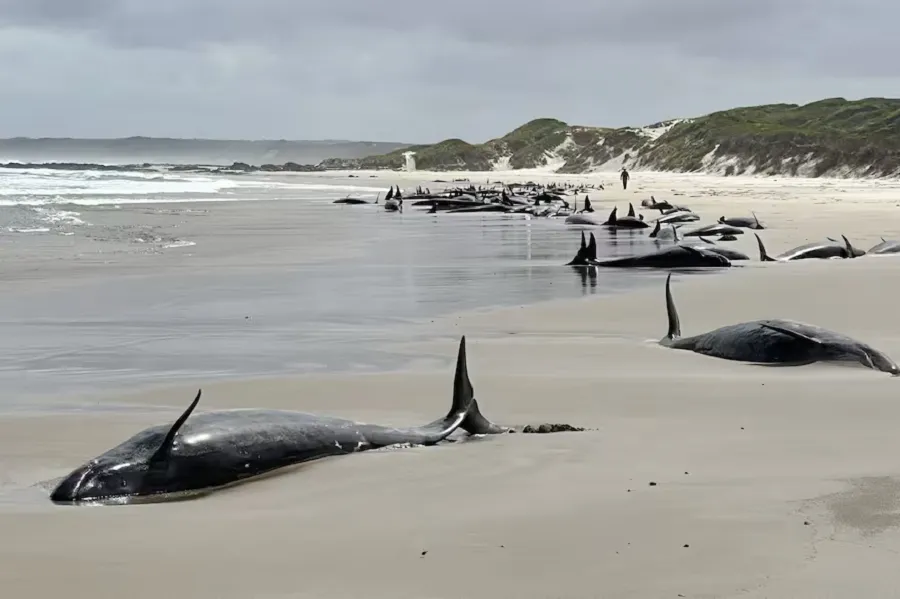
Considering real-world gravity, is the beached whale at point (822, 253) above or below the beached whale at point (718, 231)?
above

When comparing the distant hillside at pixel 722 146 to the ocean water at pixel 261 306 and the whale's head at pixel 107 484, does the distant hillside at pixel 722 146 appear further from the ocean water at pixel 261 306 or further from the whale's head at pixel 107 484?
the whale's head at pixel 107 484

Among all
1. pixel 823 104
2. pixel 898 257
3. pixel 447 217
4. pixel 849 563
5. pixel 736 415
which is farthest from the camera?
pixel 823 104

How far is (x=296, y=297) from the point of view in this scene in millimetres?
10688

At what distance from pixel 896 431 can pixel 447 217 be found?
71.3 feet

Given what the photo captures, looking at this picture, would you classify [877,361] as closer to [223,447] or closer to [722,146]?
[223,447]

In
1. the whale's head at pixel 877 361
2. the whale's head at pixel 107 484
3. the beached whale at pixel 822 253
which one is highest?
the whale's head at pixel 107 484

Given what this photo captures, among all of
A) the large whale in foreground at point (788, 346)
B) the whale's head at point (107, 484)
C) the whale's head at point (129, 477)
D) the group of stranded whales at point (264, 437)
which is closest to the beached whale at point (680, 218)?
the large whale in foreground at point (788, 346)

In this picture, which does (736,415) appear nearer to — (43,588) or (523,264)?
(43,588)

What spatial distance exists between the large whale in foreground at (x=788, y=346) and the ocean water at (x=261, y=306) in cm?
224

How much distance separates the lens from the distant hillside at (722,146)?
59.7 m

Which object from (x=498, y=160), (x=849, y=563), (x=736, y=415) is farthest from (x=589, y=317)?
(x=498, y=160)

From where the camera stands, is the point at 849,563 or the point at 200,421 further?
the point at 200,421

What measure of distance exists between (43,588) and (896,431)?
3.74 metres

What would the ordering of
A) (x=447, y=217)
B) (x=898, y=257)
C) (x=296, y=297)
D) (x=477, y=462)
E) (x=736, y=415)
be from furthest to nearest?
(x=447, y=217) → (x=898, y=257) → (x=296, y=297) → (x=736, y=415) → (x=477, y=462)
